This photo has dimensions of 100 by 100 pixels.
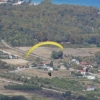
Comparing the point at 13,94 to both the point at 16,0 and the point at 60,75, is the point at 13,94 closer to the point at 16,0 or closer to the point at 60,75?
the point at 60,75

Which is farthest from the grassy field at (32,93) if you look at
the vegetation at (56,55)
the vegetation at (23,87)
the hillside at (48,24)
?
the hillside at (48,24)

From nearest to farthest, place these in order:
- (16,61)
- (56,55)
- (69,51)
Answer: (16,61), (56,55), (69,51)

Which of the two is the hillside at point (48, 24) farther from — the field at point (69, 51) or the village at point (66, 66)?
the village at point (66, 66)

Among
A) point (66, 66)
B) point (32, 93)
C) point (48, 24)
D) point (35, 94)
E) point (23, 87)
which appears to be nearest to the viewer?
point (35, 94)

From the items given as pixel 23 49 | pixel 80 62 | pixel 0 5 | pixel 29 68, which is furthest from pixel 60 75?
pixel 0 5

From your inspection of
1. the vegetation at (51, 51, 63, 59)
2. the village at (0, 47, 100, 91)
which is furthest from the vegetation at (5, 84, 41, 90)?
the vegetation at (51, 51, 63, 59)

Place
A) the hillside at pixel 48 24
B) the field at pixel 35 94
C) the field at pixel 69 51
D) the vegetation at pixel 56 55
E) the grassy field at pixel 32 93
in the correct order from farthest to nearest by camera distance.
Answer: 1. the hillside at pixel 48 24
2. the field at pixel 69 51
3. the vegetation at pixel 56 55
4. the field at pixel 35 94
5. the grassy field at pixel 32 93

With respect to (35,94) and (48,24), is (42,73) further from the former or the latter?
(48,24)

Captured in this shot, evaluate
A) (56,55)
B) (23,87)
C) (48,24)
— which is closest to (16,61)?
(56,55)

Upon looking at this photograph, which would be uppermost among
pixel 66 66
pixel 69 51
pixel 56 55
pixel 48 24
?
pixel 48 24
